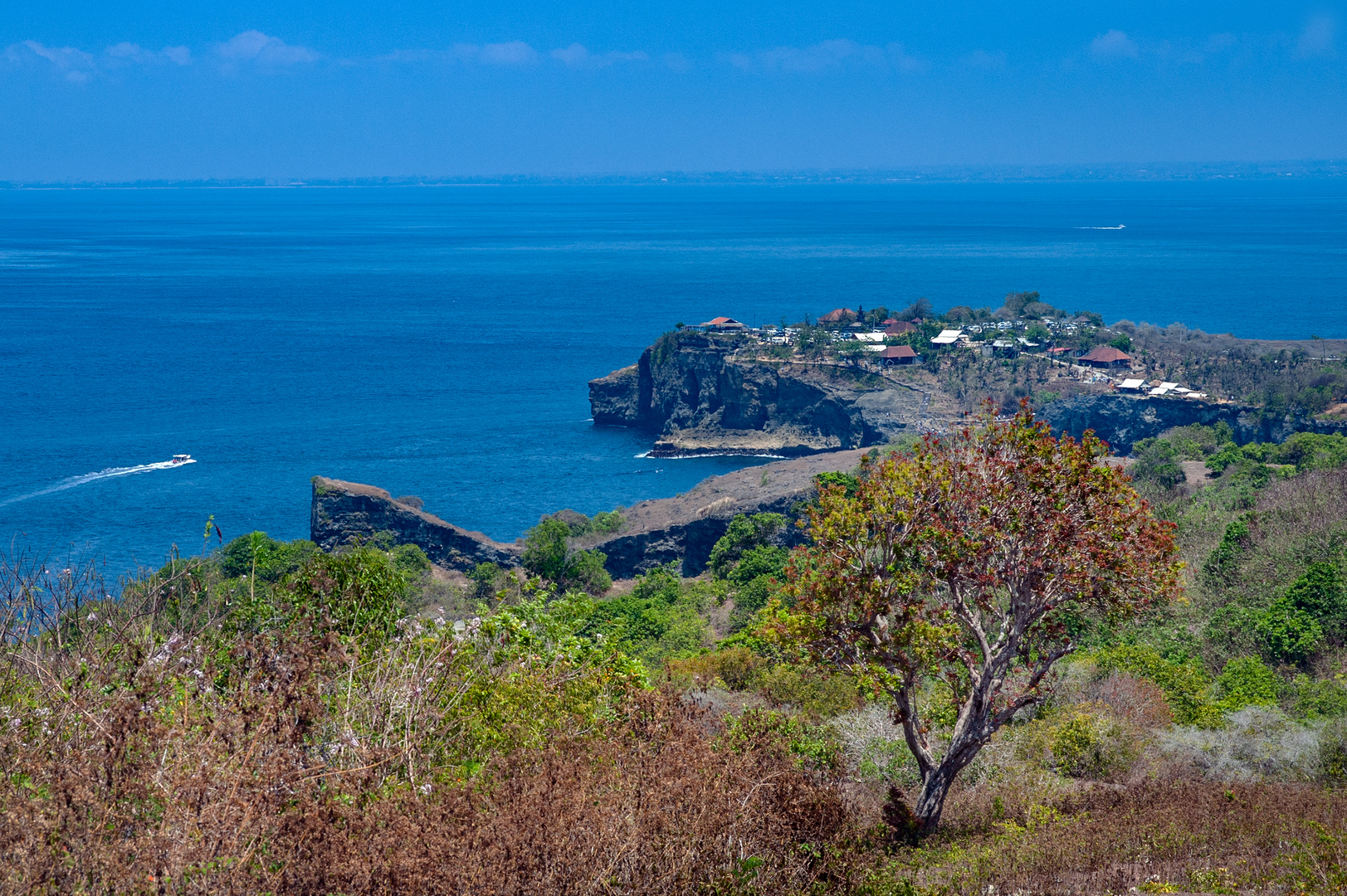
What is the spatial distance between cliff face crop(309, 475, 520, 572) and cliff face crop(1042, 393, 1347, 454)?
46.0 metres

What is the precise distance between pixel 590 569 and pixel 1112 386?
55.2 meters

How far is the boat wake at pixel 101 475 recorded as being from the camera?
2798 inches

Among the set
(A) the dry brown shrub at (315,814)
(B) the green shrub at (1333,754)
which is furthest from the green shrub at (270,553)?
(B) the green shrub at (1333,754)

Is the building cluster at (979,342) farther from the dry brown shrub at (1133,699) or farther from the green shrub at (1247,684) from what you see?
the dry brown shrub at (1133,699)

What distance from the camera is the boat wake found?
71.1 meters

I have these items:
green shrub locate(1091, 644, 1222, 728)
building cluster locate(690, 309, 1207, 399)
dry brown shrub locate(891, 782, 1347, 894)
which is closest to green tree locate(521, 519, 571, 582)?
green shrub locate(1091, 644, 1222, 728)

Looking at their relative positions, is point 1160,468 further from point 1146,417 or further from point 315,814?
point 315,814

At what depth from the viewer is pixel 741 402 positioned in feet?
334

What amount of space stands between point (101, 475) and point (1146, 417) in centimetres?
7791

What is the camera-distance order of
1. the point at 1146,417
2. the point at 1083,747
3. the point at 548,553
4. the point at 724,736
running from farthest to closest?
1. the point at 1146,417
2. the point at 548,553
3. the point at 1083,747
4. the point at 724,736

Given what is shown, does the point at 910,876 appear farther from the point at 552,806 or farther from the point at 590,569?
the point at 590,569

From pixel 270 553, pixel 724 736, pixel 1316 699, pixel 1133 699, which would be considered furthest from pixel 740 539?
pixel 724 736

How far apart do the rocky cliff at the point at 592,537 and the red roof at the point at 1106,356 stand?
46663 millimetres

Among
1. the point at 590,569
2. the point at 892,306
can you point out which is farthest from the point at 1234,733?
the point at 892,306
